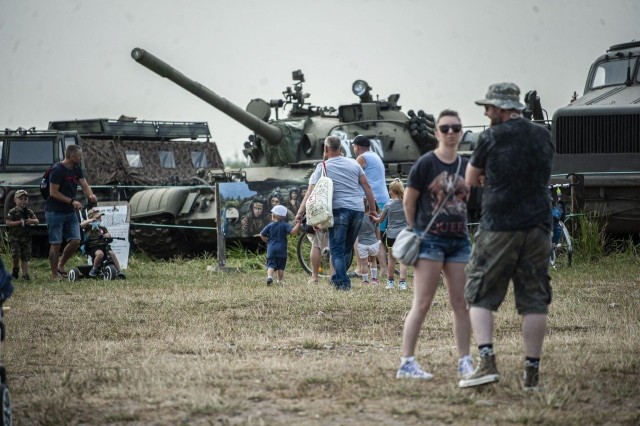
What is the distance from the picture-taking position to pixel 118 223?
18.3 metres

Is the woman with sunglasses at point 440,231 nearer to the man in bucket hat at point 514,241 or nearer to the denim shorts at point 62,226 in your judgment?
the man in bucket hat at point 514,241

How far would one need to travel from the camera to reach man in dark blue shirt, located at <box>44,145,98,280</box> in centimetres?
1573

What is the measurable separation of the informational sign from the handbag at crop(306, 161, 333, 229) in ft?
18.5

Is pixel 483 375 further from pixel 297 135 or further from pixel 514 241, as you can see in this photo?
pixel 297 135

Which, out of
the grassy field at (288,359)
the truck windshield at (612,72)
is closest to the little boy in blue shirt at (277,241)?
the grassy field at (288,359)

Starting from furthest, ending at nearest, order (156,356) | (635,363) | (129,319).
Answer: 1. (129,319)
2. (156,356)
3. (635,363)

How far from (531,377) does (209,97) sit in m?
14.5

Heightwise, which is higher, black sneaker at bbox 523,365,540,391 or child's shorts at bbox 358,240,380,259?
child's shorts at bbox 358,240,380,259

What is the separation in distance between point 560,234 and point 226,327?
7663mm

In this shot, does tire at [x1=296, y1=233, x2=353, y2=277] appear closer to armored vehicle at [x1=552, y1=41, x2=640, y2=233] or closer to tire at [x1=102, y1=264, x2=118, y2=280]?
tire at [x1=102, y1=264, x2=118, y2=280]

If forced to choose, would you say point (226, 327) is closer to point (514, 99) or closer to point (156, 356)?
point (156, 356)

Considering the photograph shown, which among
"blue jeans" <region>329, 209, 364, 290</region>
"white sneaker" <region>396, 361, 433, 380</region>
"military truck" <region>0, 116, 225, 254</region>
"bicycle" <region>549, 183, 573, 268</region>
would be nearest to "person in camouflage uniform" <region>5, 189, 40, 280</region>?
"military truck" <region>0, 116, 225, 254</region>

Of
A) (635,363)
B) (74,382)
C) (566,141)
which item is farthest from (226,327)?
(566,141)

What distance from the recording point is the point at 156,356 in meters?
8.76
